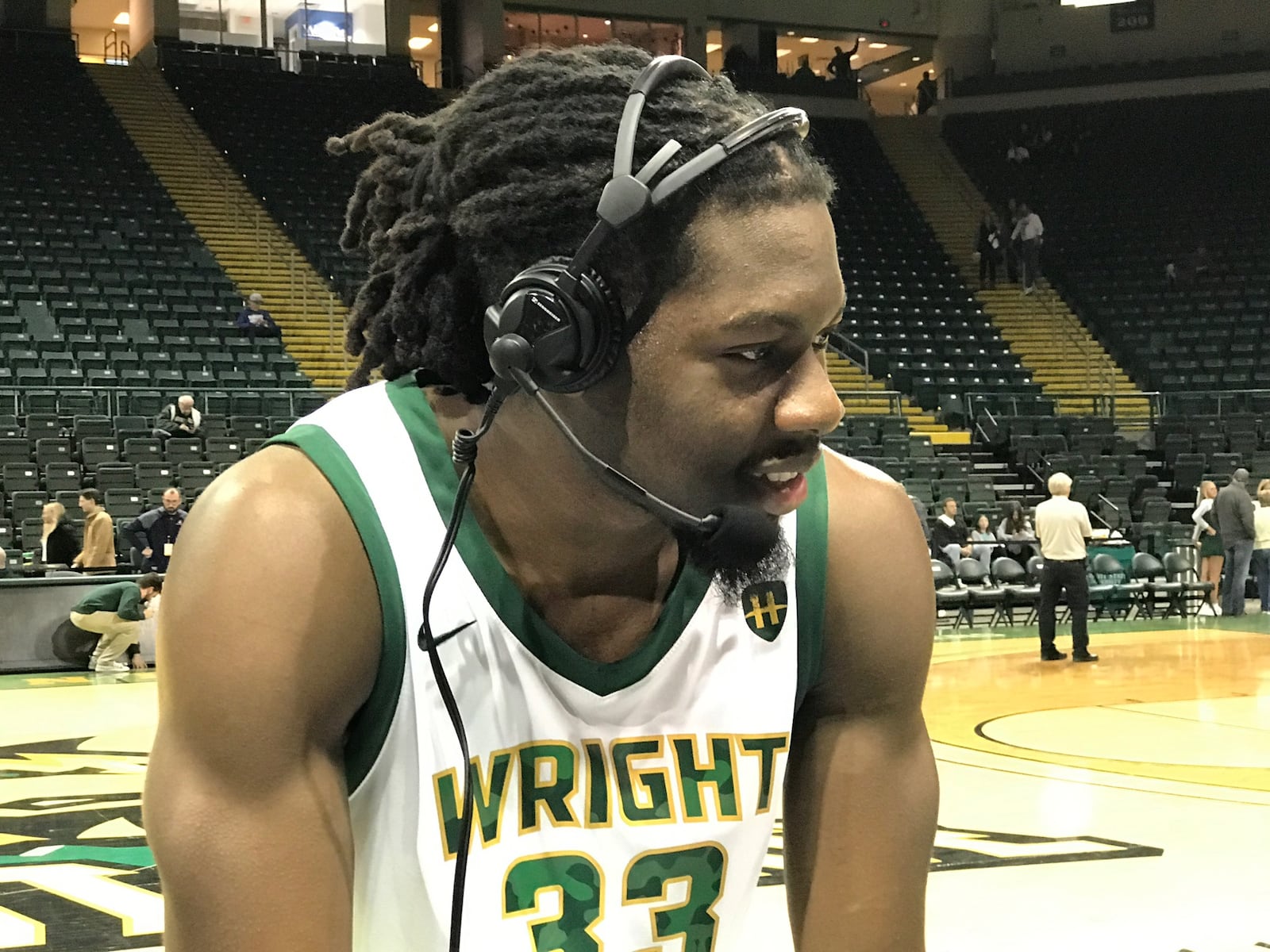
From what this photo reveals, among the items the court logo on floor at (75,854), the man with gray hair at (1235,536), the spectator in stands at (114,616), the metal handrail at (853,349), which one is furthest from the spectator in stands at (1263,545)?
the court logo on floor at (75,854)

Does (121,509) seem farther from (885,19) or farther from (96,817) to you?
(885,19)

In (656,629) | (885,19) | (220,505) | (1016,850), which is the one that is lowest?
(1016,850)

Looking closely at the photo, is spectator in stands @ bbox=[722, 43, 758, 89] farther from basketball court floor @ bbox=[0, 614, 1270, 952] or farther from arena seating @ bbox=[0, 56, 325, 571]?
basketball court floor @ bbox=[0, 614, 1270, 952]

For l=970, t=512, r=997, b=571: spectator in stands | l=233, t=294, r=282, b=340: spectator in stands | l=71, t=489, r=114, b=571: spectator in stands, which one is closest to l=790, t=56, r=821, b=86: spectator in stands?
l=233, t=294, r=282, b=340: spectator in stands

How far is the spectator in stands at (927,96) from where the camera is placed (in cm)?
2892

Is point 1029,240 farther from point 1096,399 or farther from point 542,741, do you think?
point 542,741

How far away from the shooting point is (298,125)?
77.4 ft

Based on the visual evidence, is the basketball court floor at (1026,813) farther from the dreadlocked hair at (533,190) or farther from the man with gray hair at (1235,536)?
the man with gray hair at (1235,536)

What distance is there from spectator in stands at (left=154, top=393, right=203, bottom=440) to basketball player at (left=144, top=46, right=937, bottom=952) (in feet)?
39.9

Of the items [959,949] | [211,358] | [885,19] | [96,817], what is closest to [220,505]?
[959,949]

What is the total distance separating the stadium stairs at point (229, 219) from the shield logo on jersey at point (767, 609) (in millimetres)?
15750

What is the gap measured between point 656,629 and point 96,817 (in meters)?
4.85

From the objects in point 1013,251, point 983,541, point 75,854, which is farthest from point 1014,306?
point 75,854

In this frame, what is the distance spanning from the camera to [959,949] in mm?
3918
